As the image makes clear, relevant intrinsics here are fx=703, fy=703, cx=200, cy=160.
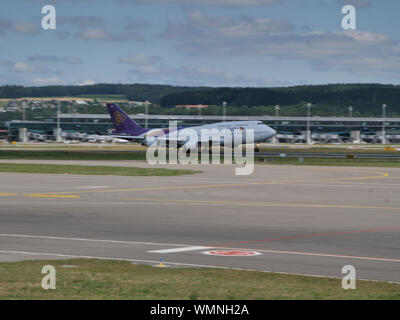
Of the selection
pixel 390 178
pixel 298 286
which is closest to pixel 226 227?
pixel 298 286

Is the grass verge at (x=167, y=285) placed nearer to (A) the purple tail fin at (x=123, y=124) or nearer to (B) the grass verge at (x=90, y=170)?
(B) the grass verge at (x=90, y=170)

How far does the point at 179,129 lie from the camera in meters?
113

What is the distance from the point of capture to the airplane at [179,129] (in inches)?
4115

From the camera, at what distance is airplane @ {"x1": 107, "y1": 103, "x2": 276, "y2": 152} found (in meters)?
105

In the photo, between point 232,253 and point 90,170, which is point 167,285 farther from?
point 90,170

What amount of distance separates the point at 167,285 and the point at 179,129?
97305 millimetres

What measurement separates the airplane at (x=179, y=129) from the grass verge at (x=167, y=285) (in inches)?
3400

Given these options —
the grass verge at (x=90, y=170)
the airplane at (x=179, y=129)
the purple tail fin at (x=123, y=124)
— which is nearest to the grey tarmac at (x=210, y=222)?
the grass verge at (x=90, y=170)

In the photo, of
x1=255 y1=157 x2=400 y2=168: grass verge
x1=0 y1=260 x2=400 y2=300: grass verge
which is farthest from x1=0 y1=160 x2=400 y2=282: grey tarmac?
x1=255 y1=157 x2=400 y2=168: grass verge

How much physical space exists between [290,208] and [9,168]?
41340 mm

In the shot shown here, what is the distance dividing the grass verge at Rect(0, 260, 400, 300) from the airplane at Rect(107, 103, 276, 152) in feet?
283

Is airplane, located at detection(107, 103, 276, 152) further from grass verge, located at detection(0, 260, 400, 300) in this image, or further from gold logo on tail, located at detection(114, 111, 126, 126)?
grass verge, located at detection(0, 260, 400, 300)

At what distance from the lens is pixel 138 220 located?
30750 mm
